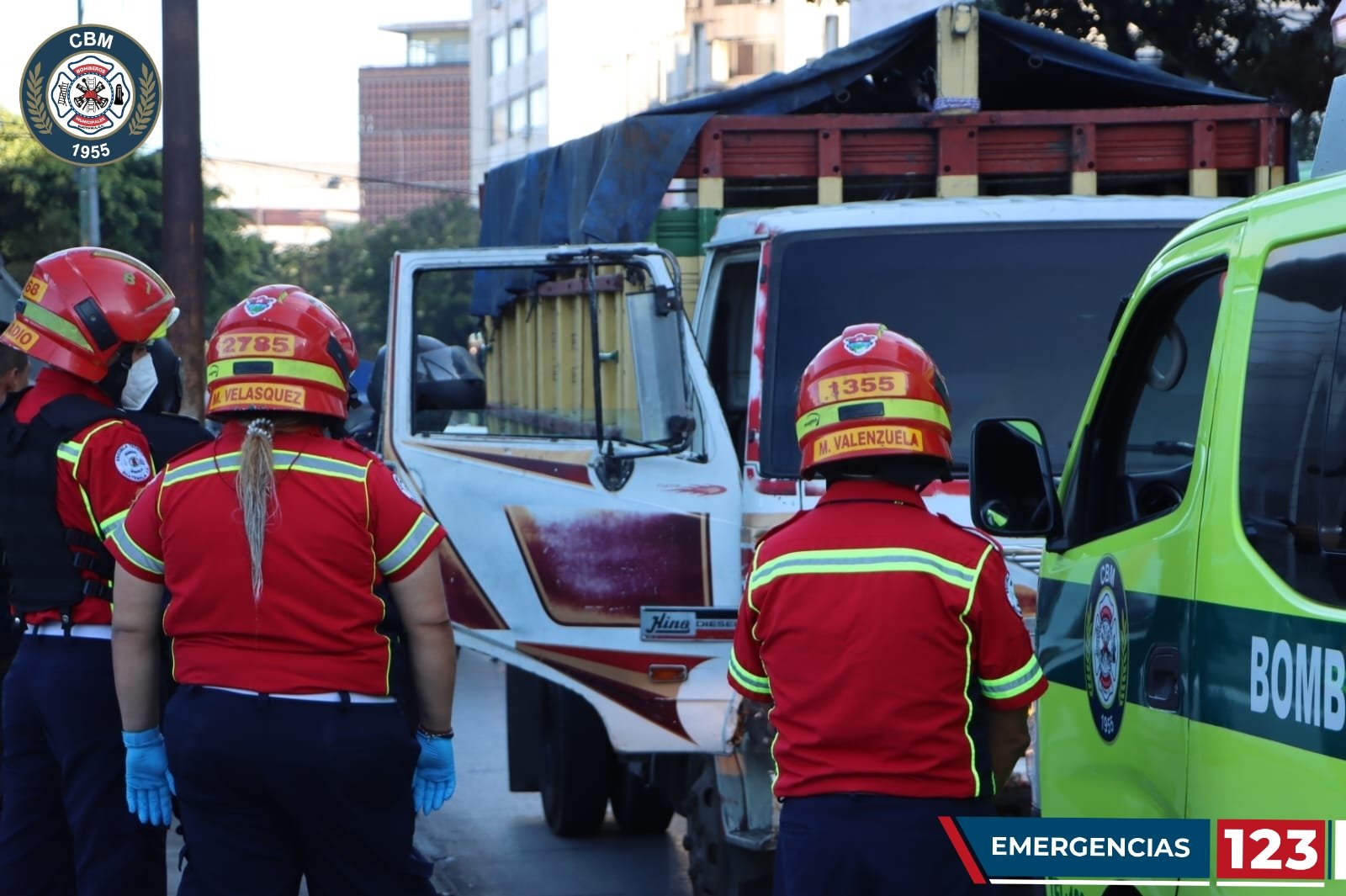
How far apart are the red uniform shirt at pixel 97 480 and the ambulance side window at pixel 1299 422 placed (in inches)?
106

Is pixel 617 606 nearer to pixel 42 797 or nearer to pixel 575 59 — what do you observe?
pixel 42 797

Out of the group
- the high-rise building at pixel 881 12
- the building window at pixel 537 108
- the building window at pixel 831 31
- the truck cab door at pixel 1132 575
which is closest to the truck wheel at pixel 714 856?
the truck cab door at pixel 1132 575

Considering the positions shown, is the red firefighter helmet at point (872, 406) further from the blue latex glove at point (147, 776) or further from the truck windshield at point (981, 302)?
the truck windshield at point (981, 302)

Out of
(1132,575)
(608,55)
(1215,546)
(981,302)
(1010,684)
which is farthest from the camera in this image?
(608,55)

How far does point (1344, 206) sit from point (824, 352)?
995 mm

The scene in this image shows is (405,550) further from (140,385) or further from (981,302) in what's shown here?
(981,302)

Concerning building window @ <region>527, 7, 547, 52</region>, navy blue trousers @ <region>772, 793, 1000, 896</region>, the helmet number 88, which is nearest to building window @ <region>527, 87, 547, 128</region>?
building window @ <region>527, 7, 547, 52</region>

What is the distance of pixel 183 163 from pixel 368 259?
6296 cm

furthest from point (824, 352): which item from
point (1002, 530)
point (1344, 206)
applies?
point (1344, 206)

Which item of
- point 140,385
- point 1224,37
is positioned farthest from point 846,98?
point 1224,37

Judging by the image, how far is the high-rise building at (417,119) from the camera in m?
129

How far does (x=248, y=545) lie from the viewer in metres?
3.67

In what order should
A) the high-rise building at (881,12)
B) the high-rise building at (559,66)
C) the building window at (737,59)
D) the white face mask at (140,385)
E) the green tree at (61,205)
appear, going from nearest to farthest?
the white face mask at (140,385) → the high-rise building at (881,12) → the green tree at (61,205) → the building window at (737,59) → the high-rise building at (559,66)

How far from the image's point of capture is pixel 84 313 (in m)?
4.64
